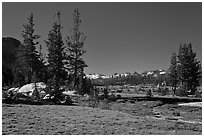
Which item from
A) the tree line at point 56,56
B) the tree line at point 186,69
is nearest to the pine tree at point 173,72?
the tree line at point 186,69

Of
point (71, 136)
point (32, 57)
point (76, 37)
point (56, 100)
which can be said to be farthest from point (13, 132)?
point (32, 57)

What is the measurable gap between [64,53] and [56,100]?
21.7 meters

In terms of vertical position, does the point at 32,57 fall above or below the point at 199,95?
above

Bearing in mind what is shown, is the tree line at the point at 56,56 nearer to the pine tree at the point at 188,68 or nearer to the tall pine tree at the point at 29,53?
the tall pine tree at the point at 29,53

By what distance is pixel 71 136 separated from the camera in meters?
8.61

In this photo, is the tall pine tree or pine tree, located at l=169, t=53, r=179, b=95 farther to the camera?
pine tree, located at l=169, t=53, r=179, b=95

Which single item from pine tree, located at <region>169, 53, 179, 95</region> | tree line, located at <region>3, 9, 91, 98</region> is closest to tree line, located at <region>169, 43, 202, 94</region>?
pine tree, located at <region>169, 53, 179, 95</region>

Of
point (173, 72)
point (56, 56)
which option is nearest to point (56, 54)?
point (56, 56)

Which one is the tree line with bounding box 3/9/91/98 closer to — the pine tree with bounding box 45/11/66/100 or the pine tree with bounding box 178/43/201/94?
the pine tree with bounding box 45/11/66/100

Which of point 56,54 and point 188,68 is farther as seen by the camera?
point 188,68

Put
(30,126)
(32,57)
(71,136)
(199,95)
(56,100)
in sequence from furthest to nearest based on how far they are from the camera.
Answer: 1. (32,57)
2. (199,95)
3. (56,100)
4. (30,126)
5. (71,136)

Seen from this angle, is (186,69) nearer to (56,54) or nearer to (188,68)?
(188,68)

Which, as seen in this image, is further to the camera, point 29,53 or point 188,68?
point 188,68

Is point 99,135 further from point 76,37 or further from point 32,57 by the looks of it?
point 32,57
